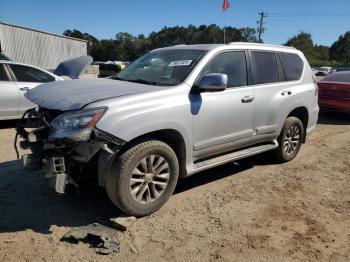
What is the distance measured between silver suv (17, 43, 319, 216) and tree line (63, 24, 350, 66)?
75.5m

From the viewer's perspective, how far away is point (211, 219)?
387 cm

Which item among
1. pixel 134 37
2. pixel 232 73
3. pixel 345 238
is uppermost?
pixel 134 37

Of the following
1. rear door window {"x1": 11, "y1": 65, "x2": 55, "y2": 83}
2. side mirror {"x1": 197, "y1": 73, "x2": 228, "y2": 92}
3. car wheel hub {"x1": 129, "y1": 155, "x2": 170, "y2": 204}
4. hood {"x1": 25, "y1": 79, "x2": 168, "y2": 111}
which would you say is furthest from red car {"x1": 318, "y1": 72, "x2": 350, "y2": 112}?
car wheel hub {"x1": 129, "y1": 155, "x2": 170, "y2": 204}

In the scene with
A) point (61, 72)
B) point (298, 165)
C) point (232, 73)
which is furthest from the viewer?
point (61, 72)

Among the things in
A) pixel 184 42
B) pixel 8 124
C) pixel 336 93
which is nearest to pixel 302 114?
pixel 336 93

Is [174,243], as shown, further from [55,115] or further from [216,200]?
[55,115]

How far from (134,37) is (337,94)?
11124cm

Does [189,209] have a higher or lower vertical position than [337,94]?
lower

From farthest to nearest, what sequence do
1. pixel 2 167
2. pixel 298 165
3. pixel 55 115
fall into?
pixel 298 165 < pixel 2 167 < pixel 55 115

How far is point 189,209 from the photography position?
4.09 meters

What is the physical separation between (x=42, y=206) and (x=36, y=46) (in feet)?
69.8

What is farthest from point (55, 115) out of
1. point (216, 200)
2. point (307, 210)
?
point (307, 210)

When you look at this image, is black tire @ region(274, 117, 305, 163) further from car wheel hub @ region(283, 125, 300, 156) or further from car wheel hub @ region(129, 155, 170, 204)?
car wheel hub @ region(129, 155, 170, 204)

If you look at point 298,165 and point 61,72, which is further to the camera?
point 61,72
